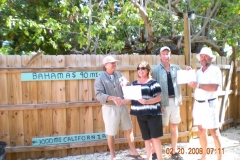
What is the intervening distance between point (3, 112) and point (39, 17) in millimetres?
2978

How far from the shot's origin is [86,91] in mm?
4766

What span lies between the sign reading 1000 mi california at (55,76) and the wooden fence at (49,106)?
0.06m

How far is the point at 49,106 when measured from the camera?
457 cm

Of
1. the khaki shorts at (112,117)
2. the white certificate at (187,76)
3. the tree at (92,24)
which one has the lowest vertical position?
the khaki shorts at (112,117)

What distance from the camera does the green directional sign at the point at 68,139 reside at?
15.0 ft

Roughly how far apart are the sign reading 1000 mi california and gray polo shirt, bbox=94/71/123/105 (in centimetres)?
72

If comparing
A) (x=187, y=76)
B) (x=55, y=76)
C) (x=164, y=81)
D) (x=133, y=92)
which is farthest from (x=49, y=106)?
(x=187, y=76)

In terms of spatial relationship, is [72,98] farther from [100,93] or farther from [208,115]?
[208,115]

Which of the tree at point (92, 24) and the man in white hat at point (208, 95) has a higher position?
the tree at point (92, 24)

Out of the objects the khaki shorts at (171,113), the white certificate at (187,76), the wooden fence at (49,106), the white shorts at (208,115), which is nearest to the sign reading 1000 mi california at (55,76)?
the wooden fence at (49,106)

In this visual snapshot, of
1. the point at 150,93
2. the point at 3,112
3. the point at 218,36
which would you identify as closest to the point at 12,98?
the point at 3,112

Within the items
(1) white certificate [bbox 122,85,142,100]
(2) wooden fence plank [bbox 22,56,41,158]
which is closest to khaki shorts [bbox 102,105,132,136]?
(1) white certificate [bbox 122,85,142,100]

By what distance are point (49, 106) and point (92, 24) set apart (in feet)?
8.14

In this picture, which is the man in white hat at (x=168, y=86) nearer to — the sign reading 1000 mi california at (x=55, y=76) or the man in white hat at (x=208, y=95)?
the man in white hat at (x=208, y=95)
